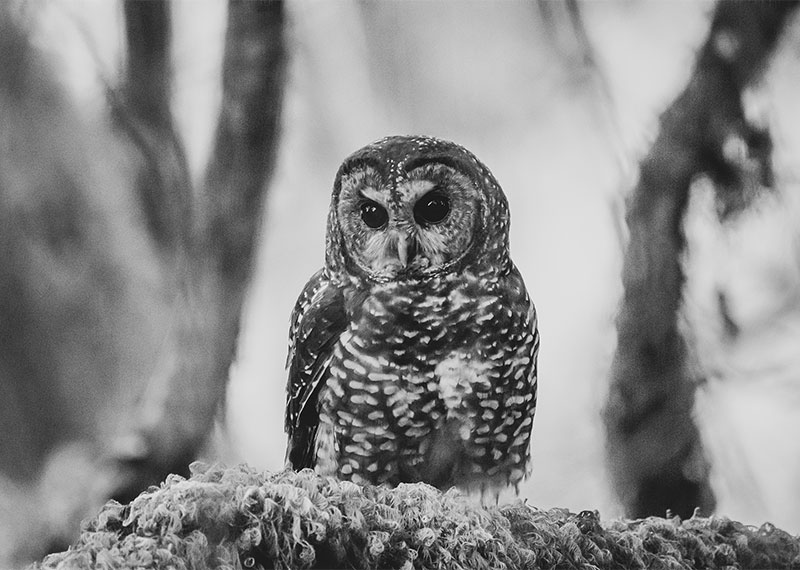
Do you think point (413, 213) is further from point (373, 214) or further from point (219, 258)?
point (219, 258)

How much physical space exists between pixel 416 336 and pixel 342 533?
3.41 feet

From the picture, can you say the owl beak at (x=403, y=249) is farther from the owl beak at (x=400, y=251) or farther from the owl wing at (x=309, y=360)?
the owl wing at (x=309, y=360)

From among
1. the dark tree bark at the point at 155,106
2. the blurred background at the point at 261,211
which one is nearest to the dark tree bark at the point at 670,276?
the blurred background at the point at 261,211

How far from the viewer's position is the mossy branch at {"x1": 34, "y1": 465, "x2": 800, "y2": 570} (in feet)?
4.12

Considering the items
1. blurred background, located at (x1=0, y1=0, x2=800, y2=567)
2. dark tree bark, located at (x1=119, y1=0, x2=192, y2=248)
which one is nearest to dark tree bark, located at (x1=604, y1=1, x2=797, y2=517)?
blurred background, located at (x1=0, y1=0, x2=800, y2=567)

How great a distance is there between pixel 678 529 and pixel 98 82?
2747 millimetres

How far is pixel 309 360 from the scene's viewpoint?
100 inches

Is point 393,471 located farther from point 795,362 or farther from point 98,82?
point 98,82

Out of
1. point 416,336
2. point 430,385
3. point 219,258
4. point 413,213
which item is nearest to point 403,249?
point 413,213

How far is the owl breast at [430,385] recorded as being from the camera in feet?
7.77

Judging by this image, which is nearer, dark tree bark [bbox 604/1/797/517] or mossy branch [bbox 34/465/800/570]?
mossy branch [bbox 34/465/800/570]

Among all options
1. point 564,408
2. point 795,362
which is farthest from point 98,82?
point 795,362

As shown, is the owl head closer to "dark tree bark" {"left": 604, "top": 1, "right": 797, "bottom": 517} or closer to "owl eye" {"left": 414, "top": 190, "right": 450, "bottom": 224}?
"owl eye" {"left": 414, "top": 190, "right": 450, "bottom": 224}

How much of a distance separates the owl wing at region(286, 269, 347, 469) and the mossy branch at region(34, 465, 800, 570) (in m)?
0.88
